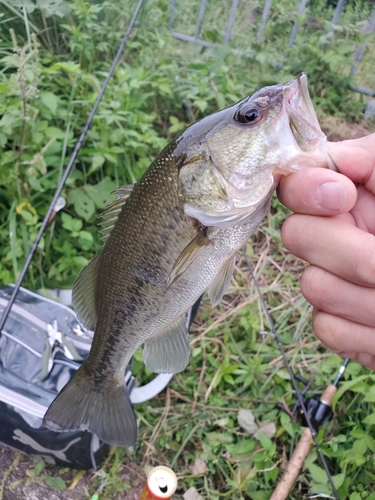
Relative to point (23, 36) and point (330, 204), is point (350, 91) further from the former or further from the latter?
point (330, 204)

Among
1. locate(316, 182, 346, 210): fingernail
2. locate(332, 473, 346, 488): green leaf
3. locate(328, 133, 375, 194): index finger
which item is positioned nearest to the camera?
locate(316, 182, 346, 210): fingernail

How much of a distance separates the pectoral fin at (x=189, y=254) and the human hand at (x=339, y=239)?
242mm

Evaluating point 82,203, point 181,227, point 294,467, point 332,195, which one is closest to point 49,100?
point 82,203

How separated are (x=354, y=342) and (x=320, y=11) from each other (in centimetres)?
455

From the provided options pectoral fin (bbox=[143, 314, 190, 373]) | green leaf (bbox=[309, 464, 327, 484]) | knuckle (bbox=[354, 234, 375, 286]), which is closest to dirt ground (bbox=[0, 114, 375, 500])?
green leaf (bbox=[309, 464, 327, 484])

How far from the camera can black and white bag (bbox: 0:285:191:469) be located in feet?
7.01

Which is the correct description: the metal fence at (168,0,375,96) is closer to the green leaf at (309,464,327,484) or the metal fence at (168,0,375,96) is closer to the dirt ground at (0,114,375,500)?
the green leaf at (309,464,327,484)

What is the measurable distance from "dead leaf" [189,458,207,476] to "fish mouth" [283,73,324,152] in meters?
1.91

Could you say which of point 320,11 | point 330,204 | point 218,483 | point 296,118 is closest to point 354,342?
point 330,204

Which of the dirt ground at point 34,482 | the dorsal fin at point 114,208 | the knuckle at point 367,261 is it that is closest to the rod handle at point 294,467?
the dirt ground at point 34,482

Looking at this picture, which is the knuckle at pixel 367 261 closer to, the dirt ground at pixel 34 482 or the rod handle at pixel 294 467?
the rod handle at pixel 294 467

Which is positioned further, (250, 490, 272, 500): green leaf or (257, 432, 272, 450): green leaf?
(257, 432, 272, 450): green leaf

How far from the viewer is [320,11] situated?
15.5 feet

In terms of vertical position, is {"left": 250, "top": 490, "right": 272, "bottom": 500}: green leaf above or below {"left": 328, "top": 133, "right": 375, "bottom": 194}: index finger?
below
